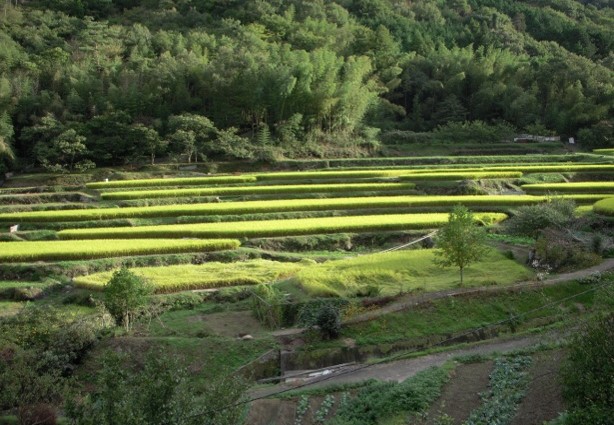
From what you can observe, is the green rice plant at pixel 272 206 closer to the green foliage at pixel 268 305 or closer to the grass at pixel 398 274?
the grass at pixel 398 274

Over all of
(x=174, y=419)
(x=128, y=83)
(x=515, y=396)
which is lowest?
(x=515, y=396)

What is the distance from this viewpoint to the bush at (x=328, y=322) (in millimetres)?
15297

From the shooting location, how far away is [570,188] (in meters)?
31.8

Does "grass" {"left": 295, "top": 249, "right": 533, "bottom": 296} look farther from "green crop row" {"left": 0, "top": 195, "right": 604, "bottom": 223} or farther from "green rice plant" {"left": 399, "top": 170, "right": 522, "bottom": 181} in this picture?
"green rice plant" {"left": 399, "top": 170, "right": 522, "bottom": 181}

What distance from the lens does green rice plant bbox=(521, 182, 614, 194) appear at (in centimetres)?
3144

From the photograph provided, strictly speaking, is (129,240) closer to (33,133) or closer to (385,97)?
(33,133)

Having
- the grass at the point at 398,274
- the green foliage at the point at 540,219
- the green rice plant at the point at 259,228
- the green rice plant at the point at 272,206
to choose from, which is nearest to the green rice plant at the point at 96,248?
the green rice plant at the point at 259,228

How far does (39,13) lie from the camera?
72.8 m

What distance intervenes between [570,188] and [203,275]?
21629 millimetres

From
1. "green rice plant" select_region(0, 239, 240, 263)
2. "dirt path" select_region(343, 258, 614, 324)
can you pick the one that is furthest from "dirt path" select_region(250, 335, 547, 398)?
"green rice plant" select_region(0, 239, 240, 263)

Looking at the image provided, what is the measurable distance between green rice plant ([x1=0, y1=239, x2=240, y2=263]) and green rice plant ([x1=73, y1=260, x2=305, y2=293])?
1.51 m

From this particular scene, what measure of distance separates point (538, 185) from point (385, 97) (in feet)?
106

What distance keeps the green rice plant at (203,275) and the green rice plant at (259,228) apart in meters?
3.21

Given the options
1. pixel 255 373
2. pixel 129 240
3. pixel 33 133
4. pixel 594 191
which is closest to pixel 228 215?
pixel 129 240
